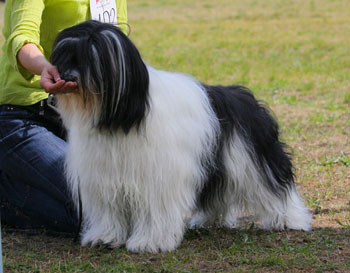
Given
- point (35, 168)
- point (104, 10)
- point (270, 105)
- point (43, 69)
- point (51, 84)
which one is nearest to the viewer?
point (51, 84)

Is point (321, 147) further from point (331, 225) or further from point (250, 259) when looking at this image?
point (250, 259)

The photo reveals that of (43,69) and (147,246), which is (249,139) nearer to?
(147,246)

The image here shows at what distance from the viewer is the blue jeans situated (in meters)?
3.58

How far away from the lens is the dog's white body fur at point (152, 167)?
2969 millimetres

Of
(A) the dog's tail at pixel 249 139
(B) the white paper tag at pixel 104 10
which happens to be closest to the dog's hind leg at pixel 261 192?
(A) the dog's tail at pixel 249 139

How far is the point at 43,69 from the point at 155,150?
63 centimetres

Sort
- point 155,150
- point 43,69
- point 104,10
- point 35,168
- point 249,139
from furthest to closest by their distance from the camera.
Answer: point 35,168, point 104,10, point 249,139, point 155,150, point 43,69

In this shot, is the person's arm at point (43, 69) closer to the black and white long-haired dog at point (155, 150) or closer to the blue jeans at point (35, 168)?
the black and white long-haired dog at point (155, 150)

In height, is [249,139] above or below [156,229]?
above

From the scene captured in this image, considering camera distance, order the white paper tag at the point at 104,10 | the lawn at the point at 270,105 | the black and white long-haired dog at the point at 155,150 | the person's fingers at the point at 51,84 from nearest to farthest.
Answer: the person's fingers at the point at 51,84
the black and white long-haired dog at the point at 155,150
the lawn at the point at 270,105
the white paper tag at the point at 104,10

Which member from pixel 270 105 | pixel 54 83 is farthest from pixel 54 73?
pixel 270 105

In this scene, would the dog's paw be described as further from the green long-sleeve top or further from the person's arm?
the green long-sleeve top

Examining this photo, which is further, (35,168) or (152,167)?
(35,168)

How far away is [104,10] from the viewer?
11.3ft
